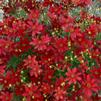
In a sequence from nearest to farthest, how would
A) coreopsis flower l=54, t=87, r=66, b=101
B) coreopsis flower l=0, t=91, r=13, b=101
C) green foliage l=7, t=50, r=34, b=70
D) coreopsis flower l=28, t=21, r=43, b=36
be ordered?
1. coreopsis flower l=54, t=87, r=66, b=101
2. coreopsis flower l=0, t=91, r=13, b=101
3. coreopsis flower l=28, t=21, r=43, b=36
4. green foliage l=7, t=50, r=34, b=70

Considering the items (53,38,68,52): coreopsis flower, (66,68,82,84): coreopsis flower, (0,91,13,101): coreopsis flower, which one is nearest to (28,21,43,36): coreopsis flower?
(53,38,68,52): coreopsis flower

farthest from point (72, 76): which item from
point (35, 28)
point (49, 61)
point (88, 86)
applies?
point (35, 28)

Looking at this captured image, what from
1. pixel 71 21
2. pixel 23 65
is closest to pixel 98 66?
pixel 71 21

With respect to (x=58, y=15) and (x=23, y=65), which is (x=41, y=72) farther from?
(x=58, y=15)

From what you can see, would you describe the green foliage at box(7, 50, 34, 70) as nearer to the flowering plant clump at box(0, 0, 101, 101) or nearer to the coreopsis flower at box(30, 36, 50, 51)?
the flowering plant clump at box(0, 0, 101, 101)

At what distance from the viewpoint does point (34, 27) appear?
3.08 metres

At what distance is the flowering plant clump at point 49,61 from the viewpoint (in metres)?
2.92

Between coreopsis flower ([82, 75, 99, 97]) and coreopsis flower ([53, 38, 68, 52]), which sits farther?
coreopsis flower ([53, 38, 68, 52])

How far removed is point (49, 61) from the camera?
3.03 m

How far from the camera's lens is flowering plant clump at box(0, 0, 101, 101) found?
2.92 metres

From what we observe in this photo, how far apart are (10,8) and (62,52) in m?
1.32

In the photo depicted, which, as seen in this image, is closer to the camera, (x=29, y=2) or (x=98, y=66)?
(x=98, y=66)

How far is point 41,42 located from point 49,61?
0.19m

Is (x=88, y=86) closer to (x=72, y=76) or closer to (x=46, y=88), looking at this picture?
(x=72, y=76)
